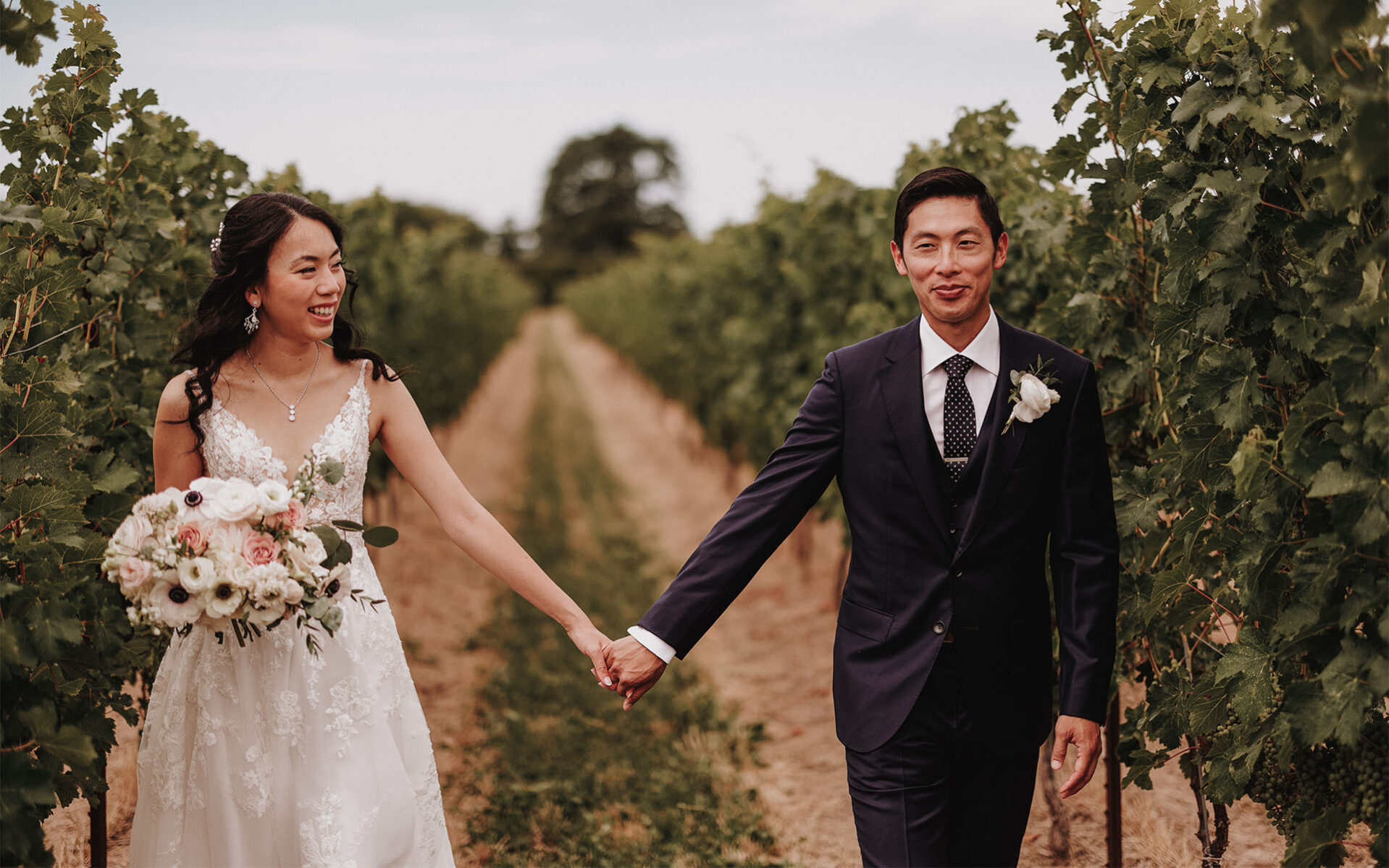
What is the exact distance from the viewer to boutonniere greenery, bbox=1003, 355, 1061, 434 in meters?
2.44

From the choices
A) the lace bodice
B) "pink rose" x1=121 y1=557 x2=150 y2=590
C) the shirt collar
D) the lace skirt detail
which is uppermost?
the shirt collar

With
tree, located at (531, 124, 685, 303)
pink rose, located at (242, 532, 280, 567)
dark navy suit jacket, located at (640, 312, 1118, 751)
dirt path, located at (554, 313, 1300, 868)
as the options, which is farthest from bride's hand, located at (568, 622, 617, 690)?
tree, located at (531, 124, 685, 303)

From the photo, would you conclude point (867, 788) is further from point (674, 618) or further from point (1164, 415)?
point (1164, 415)

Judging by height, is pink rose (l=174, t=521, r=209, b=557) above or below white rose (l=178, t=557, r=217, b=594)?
above

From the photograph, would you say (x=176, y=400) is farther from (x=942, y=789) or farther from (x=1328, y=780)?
(x=1328, y=780)

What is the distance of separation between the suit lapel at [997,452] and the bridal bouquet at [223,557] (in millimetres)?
1343

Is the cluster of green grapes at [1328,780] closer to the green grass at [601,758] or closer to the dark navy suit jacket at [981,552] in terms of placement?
the dark navy suit jacket at [981,552]

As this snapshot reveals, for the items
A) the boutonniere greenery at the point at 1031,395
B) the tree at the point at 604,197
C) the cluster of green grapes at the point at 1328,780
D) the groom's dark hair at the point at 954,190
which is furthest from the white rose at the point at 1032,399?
the tree at the point at 604,197

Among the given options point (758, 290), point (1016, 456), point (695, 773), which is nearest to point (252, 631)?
point (1016, 456)

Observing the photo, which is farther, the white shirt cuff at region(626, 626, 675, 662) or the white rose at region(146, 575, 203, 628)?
the white shirt cuff at region(626, 626, 675, 662)

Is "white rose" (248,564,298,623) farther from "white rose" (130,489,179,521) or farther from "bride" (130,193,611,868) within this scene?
"bride" (130,193,611,868)

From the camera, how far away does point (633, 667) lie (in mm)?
2777

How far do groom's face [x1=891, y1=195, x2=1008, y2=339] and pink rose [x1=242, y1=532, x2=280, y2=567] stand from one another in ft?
4.80

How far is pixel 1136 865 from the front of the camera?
159 inches
